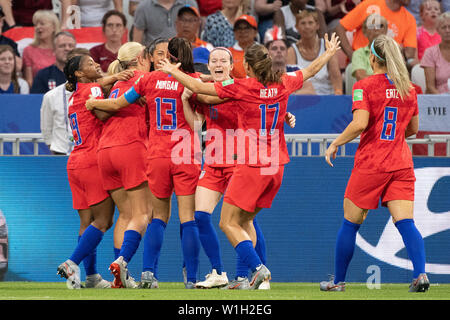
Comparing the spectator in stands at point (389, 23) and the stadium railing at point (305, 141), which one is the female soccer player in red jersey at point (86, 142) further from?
the spectator in stands at point (389, 23)

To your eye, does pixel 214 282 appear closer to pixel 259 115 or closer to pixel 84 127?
pixel 259 115

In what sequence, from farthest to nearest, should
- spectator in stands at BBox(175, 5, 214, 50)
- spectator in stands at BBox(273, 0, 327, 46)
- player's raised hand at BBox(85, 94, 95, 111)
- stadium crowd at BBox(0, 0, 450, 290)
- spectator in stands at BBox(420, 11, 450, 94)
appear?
spectator in stands at BBox(273, 0, 327, 46) < spectator in stands at BBox(175, 5, 214, 50) < spectator in stands at BBox(420, 11, 450, 94) < player's raised hand at BBox(85, 94, 95, 111) < stadium crowd at BBox(0, 0, 450, 290)

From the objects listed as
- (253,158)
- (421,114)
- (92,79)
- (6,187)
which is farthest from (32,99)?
(421,114)

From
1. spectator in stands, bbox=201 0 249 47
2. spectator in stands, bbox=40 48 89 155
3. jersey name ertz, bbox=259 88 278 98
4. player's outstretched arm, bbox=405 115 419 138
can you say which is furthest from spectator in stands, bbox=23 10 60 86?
player's outstretched arm, bbox=405 115 419 138

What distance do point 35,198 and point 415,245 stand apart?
445cm

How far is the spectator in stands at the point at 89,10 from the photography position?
13102 millimetres

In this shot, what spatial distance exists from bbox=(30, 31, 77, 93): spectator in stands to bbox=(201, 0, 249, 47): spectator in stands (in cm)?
199

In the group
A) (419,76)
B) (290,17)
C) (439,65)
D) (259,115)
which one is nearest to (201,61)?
(259,115)

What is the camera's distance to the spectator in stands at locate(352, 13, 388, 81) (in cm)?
1187

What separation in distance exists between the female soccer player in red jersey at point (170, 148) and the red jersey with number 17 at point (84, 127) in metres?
0.35

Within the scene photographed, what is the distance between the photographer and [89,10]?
13258 mm

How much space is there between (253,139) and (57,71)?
462 centimetres

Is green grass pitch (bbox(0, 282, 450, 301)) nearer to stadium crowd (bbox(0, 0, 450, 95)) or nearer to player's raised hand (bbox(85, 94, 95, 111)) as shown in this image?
player's raised hand (bbox(85, 94, 95, 111))

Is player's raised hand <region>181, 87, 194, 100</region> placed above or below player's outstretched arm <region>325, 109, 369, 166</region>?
above
